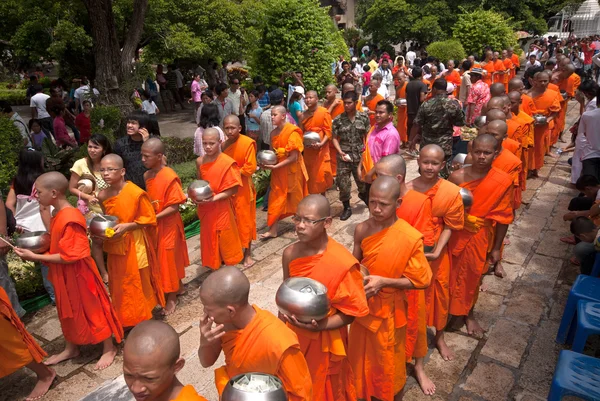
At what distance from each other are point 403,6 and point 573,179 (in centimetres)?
2152

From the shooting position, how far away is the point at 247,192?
584 centimetres

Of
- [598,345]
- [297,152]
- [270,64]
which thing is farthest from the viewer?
[270,64]

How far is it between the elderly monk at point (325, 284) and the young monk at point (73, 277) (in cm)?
193

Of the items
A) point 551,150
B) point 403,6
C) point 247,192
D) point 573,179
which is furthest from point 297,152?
point 403,6

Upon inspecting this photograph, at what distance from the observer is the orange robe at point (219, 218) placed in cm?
520

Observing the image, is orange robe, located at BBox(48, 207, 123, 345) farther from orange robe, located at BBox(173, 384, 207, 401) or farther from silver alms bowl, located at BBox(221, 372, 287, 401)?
silver alms bowl, located at BBox(221, 372, 287, 401)

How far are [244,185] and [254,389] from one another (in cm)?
407

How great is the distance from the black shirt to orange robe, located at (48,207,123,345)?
7880 millimetres

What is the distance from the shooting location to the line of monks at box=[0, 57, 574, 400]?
8.09ft

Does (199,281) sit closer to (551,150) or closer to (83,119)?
(83,119)

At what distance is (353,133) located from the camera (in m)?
6.95

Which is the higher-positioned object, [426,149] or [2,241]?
[426,149]

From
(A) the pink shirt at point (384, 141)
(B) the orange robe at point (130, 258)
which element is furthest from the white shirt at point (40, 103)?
(A) the pink shirt at point (384, 141)

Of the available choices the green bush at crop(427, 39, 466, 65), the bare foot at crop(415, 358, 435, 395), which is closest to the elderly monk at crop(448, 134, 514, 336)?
the bare foot at crop(415, 358, 435, 395)
